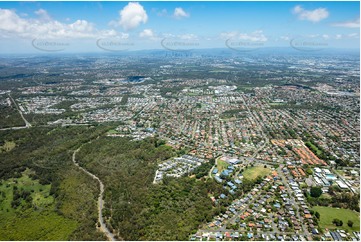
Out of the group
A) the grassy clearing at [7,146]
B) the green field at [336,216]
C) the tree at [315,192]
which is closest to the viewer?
the green field at [336,216]

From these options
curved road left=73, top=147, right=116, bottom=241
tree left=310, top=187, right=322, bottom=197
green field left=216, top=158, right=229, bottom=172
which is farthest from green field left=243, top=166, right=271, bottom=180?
curved road left=73, top=147, right=116, bottom=241

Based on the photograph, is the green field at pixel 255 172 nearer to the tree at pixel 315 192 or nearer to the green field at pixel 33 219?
the tree at pixel 315 192

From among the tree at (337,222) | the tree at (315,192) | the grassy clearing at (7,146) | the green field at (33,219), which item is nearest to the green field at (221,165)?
the tree at (315,192)

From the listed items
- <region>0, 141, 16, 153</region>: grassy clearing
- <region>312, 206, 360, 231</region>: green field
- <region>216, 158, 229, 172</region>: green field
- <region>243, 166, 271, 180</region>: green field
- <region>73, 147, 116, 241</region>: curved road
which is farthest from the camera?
<region>0, 141, 16, 153</region>: grassy clearing

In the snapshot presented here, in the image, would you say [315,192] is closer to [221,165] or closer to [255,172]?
[255,172]

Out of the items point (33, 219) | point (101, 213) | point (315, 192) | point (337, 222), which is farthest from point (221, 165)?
point (33, 219)

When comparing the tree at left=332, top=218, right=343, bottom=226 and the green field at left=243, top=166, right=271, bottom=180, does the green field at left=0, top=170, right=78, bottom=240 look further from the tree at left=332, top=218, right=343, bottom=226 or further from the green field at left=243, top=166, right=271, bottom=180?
the tree at left=332, top=218, right=343, bottom=226
